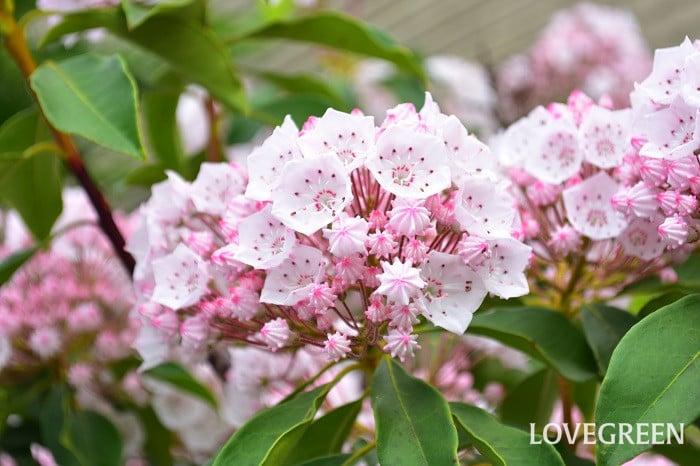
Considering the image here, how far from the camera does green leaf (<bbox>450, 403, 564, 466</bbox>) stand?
2.46ft

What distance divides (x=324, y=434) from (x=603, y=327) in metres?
0.30

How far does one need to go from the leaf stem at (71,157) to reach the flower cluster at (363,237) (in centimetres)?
28

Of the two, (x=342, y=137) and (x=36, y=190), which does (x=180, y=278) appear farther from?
(x=36, y=190)

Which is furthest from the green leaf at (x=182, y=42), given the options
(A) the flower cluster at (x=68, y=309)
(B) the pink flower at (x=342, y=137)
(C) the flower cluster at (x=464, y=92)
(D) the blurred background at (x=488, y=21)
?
(D) the blurred background at (x=488, y=21)

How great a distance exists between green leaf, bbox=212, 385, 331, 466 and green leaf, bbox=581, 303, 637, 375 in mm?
266

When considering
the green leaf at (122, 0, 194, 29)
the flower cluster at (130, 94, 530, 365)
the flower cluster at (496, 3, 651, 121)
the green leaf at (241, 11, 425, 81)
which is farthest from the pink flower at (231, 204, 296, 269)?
the flower cluster at (496, 3, 651, 121)

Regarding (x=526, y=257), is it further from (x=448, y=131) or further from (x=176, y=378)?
(x=176, y=378)

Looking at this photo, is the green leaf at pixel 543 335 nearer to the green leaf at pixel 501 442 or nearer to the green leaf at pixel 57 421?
the green leaf at pixel 501 442

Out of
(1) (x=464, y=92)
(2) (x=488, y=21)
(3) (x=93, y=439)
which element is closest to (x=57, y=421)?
(3) (x=93, y=439)

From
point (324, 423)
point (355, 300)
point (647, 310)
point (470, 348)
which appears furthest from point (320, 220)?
point (470, 348)

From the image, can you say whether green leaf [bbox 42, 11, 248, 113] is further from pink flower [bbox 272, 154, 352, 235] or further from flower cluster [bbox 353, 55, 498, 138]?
flower cluster [bbox 353, 55, 498, 138]

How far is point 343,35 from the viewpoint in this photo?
1.18 meters

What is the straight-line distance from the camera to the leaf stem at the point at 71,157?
3.60 feet

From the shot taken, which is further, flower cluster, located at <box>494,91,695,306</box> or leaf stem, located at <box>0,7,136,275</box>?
leaf stem, located at <box>0,7,136,275</box>
